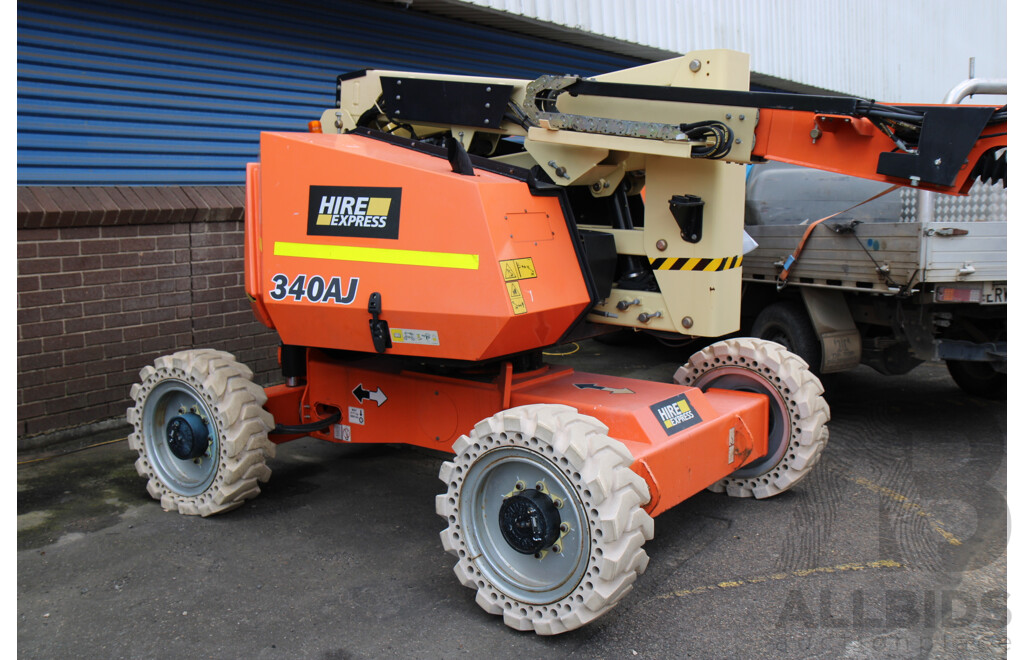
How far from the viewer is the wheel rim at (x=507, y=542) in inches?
147

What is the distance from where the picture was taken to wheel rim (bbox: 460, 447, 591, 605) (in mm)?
3727

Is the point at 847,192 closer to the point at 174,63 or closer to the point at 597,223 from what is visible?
the point at 597,223

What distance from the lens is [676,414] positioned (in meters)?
4.50

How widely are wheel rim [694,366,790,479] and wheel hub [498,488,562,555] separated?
2.02 meters

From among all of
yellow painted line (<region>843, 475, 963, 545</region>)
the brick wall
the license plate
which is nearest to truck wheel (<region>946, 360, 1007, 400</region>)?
the license plate

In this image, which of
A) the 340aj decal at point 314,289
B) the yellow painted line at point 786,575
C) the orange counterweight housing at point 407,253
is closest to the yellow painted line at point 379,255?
the orange counterweight housing at point 407,253

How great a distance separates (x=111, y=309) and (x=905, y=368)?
6.47m

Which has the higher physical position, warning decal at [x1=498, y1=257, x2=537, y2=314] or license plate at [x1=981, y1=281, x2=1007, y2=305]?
warning decal at [x1=498, y1=257, x2=537, y2=314]

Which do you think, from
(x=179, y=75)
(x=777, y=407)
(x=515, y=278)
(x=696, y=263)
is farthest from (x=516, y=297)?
(x=179, y=75)

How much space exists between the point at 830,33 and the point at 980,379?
917 cm

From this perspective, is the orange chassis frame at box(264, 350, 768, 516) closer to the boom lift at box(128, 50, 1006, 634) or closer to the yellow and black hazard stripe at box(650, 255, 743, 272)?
the boom lift at box(128, 50, 1006, 634)

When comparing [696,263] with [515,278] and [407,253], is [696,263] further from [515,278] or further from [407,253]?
[407,253]

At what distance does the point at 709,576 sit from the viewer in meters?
4.33

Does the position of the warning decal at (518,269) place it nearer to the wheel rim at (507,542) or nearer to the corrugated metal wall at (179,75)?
the wheel rim at (507,542)
